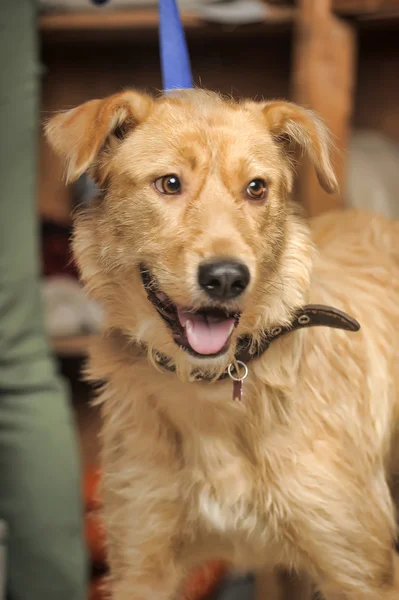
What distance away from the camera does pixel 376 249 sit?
4.32ft

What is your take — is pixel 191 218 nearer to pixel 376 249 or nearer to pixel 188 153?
pixel 188 153

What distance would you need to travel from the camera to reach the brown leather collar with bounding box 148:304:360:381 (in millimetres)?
924

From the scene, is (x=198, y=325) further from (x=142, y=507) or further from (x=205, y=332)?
(x=142, y=507)

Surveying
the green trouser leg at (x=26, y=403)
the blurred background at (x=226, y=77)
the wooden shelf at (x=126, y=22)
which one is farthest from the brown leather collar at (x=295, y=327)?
the wooden shelf at (x=126, y=22)

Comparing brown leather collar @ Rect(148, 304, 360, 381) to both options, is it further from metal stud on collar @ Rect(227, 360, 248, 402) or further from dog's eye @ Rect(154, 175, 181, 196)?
dog's eye @ Rect(154, 175, 181, 196)

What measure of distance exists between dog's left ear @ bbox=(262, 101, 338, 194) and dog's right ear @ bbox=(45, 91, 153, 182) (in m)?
0.15

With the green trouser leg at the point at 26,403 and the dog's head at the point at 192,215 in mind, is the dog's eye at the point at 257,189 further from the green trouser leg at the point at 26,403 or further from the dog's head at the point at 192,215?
the green trouser leg at the point at 26,403

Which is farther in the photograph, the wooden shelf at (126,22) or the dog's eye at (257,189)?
the wooden shelf at (126,22)

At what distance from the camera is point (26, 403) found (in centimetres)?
187

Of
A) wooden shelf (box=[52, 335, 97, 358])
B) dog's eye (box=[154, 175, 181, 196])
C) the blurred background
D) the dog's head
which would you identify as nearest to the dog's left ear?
the dog's head

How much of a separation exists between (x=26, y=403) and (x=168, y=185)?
3.52 feet

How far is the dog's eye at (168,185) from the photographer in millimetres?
924

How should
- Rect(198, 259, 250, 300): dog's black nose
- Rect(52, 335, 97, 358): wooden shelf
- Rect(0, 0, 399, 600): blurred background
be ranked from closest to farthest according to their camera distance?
Rect(198, 259, 250, 300): dog's black nose < Rect(0, 0, 399, 600): blurred background < Rect(52, 335, 97, 358): wooden shelf

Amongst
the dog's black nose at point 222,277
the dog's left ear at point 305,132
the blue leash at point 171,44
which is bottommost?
the dog's black nose at point 222,277
